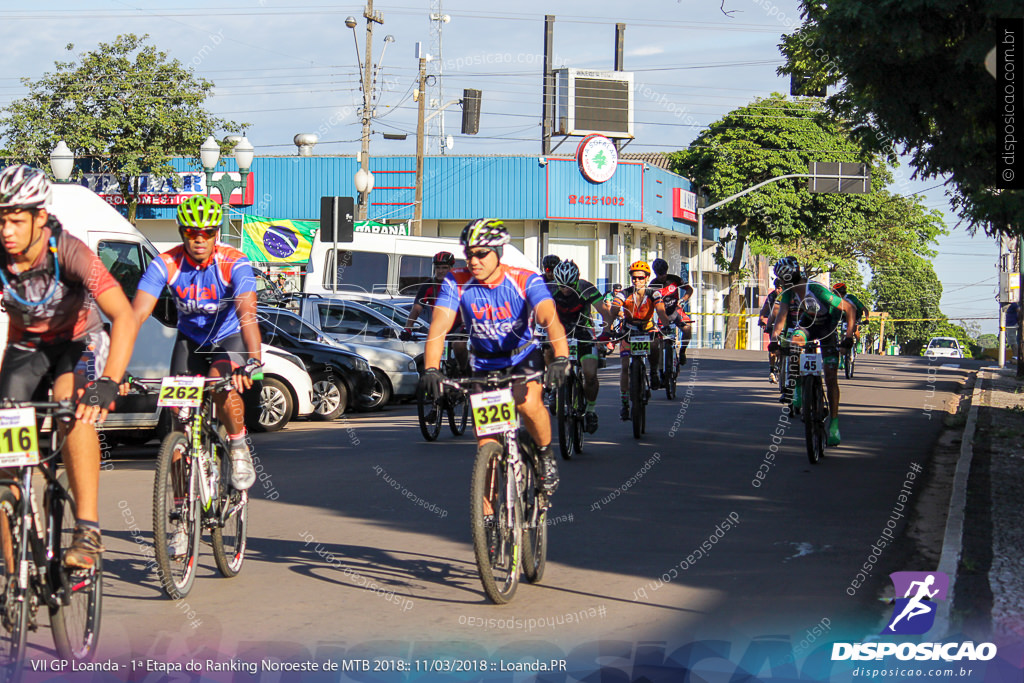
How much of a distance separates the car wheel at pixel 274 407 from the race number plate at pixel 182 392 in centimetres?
888

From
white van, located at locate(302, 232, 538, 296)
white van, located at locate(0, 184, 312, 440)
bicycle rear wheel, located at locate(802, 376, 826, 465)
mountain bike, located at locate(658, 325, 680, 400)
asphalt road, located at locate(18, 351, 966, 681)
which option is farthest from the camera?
white van, located at locate(302, 232, 538, 296)

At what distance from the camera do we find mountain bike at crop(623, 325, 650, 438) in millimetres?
13758

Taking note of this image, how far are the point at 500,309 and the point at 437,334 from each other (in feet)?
1.31

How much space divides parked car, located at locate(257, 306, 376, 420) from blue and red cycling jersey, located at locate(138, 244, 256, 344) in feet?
31.0

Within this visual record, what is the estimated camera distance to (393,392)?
60.9 feet

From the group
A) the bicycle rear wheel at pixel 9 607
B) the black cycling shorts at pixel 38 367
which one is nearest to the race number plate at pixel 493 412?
the black cycling shorts at pixel 38 367

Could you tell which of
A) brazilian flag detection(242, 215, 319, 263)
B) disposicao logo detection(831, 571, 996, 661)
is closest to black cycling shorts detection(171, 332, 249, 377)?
disposicao logo detection(831, 571, 996, 661)

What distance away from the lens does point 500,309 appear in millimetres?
6980

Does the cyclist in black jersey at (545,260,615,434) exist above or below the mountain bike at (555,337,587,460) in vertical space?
above

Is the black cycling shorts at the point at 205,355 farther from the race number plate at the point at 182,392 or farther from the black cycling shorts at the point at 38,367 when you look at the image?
the black cycling shorts at the point at 38,367

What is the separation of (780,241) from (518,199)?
1528 centimetres

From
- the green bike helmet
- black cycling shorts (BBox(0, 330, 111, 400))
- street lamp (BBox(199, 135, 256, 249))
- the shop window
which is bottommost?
black cycling shorts (BBox(0, 330, 111, 400))

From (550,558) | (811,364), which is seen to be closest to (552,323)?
(550,558)

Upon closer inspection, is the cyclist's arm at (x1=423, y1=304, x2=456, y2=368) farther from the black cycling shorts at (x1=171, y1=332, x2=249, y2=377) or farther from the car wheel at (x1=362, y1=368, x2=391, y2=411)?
the car wheel at (x1=362, y1=368, x2=391, y2=411)
